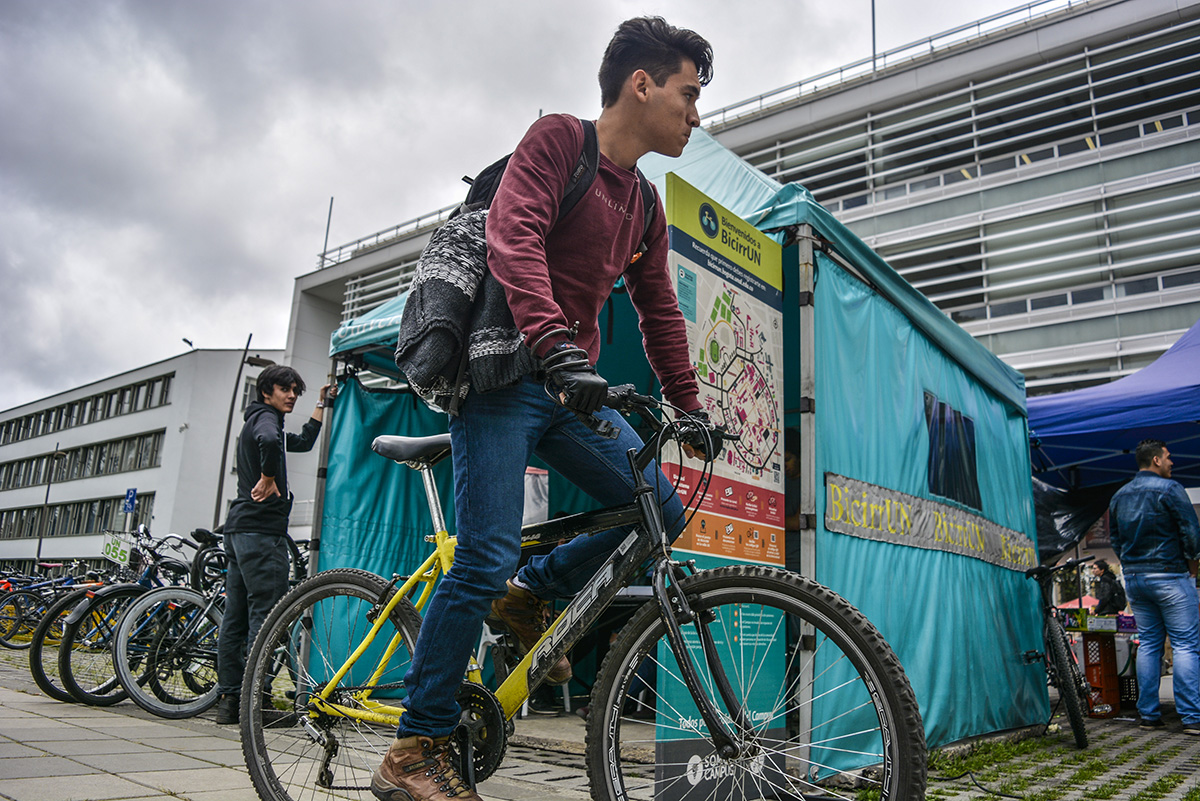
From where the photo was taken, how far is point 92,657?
5391 mm

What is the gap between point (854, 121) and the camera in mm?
21516

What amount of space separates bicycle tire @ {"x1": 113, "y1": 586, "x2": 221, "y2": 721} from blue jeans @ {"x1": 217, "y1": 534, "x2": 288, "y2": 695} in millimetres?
282

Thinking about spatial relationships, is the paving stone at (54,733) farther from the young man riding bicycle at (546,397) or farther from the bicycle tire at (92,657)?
the young man riding bicycle at (546,397)

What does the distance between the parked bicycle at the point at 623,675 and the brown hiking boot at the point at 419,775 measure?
0.19 ft

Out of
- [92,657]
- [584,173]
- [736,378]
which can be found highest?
[584,173]

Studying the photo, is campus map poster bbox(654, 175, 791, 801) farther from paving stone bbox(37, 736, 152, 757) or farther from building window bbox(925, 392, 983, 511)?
paving stone bbox(37, 736, 152, 757)

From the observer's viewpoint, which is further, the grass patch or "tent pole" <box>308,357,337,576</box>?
"tent pole" <box>308,357,337,576</box>

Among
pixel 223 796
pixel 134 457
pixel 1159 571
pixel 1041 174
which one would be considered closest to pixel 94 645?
pixel 223 796

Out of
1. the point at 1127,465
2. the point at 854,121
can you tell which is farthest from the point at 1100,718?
the point at 854,121

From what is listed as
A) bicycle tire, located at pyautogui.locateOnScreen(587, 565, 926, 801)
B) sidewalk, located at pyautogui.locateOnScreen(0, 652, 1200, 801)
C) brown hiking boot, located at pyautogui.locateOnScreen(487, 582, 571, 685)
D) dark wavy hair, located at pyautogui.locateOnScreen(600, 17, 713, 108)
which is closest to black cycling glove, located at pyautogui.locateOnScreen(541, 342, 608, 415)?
bicycle tire, located at pyautogui.locateOnScreen(587, 565, 926, 801)

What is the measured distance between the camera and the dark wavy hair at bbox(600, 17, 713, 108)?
2.34m

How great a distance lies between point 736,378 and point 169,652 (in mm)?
4165

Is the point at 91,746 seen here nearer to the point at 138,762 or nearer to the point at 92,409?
the point at 138,762

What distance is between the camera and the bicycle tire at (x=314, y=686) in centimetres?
245
